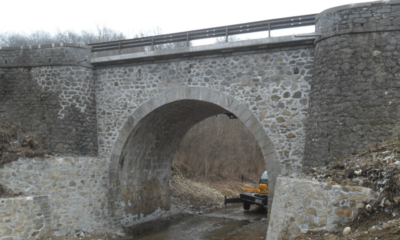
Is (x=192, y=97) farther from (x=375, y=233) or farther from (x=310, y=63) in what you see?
(x=375, y=233)

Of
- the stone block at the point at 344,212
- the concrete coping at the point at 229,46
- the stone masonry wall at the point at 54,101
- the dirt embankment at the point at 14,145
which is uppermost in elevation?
the concrete coping at the point at 229,46

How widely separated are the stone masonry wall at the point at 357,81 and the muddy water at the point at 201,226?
4966 millimetres

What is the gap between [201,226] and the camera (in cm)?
1338

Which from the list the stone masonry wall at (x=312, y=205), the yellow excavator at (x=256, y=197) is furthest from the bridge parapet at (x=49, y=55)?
the stone masonry wall at (x=312, y=205)

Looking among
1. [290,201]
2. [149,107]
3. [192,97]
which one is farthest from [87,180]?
[290,201]

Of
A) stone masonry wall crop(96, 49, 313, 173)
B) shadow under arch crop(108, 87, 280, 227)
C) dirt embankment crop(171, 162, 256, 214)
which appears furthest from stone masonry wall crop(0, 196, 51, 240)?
dirt embankment crop(171, 162, 256, 214)

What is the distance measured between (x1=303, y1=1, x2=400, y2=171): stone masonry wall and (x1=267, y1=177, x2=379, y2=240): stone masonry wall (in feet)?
7.49

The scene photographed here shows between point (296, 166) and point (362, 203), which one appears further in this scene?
point (296, 166)

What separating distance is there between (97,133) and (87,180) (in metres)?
1.61

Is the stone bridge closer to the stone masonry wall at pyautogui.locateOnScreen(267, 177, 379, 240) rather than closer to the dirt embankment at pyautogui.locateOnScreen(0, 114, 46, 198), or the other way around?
the dirt embankment at pyautogui.locateOnScreen(0, 114, 46, 198)

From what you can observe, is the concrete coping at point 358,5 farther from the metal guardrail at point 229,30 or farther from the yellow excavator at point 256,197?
the yellow excavator at point 256,197

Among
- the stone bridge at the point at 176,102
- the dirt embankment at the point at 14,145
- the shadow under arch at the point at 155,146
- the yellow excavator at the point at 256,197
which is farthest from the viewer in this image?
the yellow excavator at the point at 256,197

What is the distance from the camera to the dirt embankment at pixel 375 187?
192 inches

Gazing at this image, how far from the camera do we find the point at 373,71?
831 centimetres
